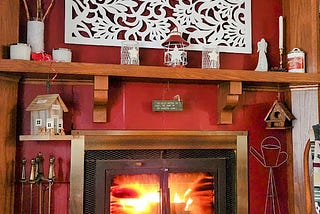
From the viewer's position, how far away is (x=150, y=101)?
255 centimetres

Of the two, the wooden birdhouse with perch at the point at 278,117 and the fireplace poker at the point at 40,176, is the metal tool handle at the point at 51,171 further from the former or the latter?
the wooden birdhouse with perch at the point at 278,117

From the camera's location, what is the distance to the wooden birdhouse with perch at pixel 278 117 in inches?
103

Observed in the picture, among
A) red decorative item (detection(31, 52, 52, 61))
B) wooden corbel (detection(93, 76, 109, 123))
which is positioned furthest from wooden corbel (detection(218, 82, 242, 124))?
red decorative item (detection(31, 52, 52, 61))

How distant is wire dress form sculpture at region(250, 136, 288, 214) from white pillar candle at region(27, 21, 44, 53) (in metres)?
1.39

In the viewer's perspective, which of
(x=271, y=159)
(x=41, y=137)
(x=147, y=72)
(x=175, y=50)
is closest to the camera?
(x=41, y=137)

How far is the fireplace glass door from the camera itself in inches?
96.3

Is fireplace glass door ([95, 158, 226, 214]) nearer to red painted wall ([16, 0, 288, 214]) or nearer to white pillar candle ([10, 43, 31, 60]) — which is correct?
red painted wall ([16, 0, 288, 214])

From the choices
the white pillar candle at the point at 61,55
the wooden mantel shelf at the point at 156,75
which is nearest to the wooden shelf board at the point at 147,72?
the wooden mantel shelf at the point at 156,75

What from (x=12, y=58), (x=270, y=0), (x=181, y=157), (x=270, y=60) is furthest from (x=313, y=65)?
(x=12, y=58)

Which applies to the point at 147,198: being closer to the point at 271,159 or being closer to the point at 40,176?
the point at 40,176

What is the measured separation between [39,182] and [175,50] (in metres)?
1.05

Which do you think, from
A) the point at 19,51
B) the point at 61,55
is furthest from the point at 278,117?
the point at 19,51

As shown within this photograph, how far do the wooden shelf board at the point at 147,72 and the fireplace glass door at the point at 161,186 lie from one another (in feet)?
1.71

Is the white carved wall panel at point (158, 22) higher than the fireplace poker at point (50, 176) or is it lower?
higher
